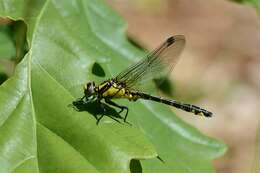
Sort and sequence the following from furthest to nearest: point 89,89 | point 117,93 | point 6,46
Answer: point 6,46, point 117,93, point 89,89

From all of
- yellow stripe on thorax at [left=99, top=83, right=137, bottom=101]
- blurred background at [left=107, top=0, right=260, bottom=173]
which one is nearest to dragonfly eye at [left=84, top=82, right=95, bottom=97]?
yellow stripe on thorax at [left=99, top=83, right=137, bottom=101]

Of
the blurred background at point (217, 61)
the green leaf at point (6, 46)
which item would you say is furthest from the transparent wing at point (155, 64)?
the blurred background at point (217, 61)

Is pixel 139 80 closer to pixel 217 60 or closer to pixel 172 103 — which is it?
pixel 172 103

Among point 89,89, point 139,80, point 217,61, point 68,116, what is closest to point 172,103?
point 139,80

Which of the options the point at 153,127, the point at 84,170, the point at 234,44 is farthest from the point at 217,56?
the point at 84,170

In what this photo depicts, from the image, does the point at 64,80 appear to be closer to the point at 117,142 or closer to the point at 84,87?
the point at 84,87
